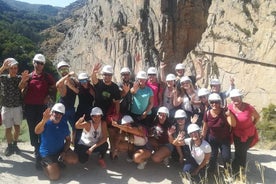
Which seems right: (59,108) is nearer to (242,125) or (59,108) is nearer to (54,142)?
(54,142)

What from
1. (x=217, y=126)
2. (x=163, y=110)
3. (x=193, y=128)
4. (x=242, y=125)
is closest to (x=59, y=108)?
(x=163, y=110)

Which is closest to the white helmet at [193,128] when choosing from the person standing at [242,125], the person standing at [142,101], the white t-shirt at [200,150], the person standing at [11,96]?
the white t-shirt at [200,150]

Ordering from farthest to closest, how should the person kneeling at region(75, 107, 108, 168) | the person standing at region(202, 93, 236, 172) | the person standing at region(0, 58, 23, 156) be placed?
1. the person standing at region(0, 58, 23, 156)
2. the person kneeling at region(75, 107, 108, 168)
3. the person standing at region(202, 93, 236, 172)

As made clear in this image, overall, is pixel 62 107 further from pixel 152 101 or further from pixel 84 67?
pixel 84 67

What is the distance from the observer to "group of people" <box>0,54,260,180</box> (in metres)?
7.78

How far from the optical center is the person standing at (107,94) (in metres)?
8.04

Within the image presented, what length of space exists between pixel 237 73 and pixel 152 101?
46.4 ft

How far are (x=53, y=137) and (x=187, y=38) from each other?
96.1ft

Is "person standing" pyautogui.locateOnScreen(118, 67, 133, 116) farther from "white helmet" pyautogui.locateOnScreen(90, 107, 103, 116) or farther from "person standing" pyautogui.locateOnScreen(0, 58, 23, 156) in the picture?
"person standing" pyautogui.locateOnScreen(0, 58, 23, 156)

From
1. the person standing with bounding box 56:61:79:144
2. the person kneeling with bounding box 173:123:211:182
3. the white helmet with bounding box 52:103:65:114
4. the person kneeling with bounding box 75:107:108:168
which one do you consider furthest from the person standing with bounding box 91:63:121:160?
the person kneeling with bounding box 173:123:211:182

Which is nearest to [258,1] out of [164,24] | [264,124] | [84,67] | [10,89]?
[264,124]

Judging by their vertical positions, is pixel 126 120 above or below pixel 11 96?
below

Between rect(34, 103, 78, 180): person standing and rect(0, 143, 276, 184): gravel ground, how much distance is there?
0.98ft

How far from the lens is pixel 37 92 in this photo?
27.1 feet
